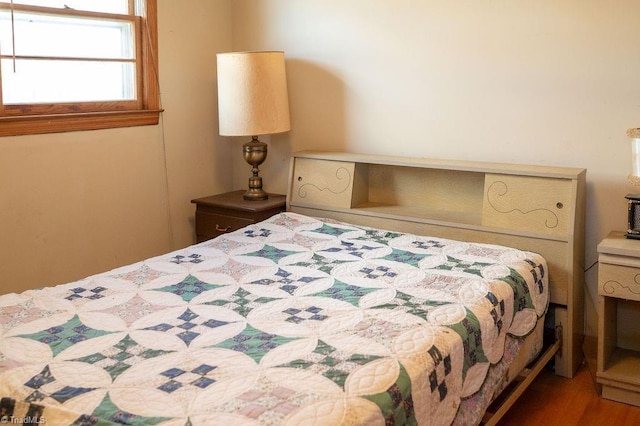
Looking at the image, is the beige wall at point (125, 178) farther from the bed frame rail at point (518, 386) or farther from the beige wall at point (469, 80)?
the bed frame rail at point (518, 386)

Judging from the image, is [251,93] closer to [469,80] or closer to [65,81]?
[65,81]

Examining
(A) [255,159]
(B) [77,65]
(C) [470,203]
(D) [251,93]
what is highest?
(B) [77,65]

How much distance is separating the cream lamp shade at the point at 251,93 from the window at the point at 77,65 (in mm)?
388

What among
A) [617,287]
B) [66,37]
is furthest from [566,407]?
[66,37]

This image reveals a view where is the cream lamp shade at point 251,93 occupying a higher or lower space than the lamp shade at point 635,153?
higher

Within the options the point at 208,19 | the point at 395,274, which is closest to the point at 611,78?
the point at 395,274

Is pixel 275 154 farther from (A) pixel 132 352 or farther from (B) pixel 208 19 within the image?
(A) pixel 132 352

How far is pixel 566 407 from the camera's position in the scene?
2816mm

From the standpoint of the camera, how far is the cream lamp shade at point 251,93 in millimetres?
3535

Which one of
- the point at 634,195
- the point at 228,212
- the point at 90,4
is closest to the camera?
the point at 634,195

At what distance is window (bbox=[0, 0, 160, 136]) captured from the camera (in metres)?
3.08

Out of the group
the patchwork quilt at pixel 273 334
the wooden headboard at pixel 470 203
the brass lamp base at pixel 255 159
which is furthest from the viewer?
the brass lamp base at pixel 255 159

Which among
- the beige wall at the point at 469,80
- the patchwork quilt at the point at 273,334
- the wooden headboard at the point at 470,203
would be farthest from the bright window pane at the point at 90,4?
the patchwork quilt at the point at 273,334

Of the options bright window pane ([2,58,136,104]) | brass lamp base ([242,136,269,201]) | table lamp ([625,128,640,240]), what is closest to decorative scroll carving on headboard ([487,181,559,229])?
table lamp ([625,128,640,240])
